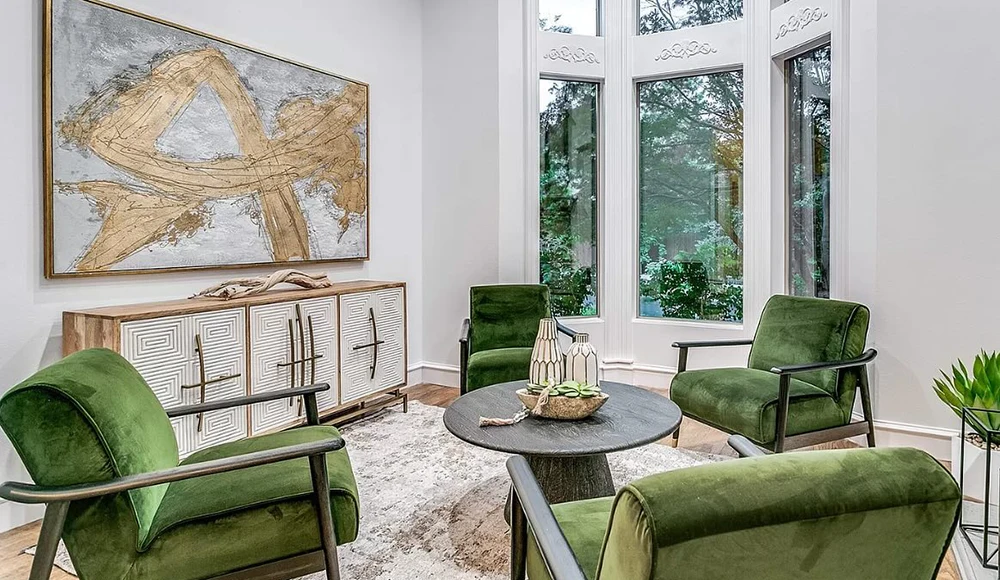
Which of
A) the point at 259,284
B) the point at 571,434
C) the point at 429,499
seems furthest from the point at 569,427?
the point at 259,284

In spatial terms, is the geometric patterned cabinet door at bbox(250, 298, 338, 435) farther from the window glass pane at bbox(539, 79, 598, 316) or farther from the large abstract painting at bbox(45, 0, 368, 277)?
the window glass pane at bbox(539, 79, 598, 316)

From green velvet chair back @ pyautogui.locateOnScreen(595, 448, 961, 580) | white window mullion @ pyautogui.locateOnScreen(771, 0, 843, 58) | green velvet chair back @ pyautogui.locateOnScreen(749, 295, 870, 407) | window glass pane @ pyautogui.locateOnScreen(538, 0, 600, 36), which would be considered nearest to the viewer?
green velvet chair back @ pyautogui.locateOnScreen(595, 448, 961, 580)

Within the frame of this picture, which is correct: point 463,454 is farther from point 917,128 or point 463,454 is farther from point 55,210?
point 917,128

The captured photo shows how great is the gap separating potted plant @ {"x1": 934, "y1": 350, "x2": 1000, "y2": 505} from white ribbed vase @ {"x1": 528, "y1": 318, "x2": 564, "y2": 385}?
4.84 ft

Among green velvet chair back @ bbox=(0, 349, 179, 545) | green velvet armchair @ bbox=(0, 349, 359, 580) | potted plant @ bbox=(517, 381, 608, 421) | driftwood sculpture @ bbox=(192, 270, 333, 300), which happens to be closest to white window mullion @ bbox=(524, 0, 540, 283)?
driftwood sculpture @ bbox=(192, 270, 333, 300)

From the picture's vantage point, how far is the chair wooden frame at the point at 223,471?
1.37m

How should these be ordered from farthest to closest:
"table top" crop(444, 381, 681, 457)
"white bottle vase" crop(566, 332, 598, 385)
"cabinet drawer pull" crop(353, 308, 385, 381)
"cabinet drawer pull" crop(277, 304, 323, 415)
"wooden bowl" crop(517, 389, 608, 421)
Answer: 1. "cabinet drawer pull" crop(353, 308, 385, 381)
2. "cabinet drawer pull" crop(277, 304, 323, 415)
3. "white bottle vase" crop(566, 332, 598, 385)
4. "wooden bowl" crop(517, 389, 608, 421)
5. "table top" crop(444, 381, 681, 457)

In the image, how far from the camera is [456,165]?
15.3ft

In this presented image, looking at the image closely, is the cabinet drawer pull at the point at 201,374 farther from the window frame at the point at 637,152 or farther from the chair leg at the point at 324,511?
the window frame at the point at 637,152

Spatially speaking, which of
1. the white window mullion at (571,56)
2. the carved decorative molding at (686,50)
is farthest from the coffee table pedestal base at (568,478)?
the carved decorative molding at (686,50)

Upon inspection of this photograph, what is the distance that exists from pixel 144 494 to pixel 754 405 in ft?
7.84

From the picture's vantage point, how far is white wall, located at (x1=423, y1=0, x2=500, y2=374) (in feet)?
14.9

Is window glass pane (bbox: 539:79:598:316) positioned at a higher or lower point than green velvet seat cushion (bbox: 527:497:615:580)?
higher

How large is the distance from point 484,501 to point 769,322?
1.95 m
